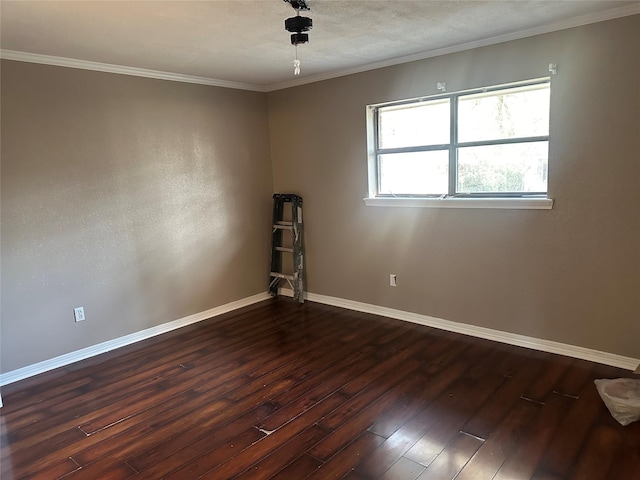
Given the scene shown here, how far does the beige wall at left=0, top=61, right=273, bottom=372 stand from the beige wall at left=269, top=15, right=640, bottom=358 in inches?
33.6

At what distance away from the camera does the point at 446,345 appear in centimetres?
352

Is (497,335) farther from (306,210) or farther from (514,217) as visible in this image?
(306,210)

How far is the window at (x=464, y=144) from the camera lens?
3.27m

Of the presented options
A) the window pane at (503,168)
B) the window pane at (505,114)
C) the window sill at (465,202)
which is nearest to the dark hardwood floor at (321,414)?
the window sill at (465,202)

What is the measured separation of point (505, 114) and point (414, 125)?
32.1 inches

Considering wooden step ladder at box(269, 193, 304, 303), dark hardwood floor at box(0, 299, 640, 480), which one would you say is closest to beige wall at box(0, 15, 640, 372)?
wooden step ladder at box(269, 193, 304, 303)

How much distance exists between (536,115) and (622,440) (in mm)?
2222

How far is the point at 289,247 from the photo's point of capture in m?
4.99

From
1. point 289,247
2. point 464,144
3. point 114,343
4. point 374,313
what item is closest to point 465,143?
point 464,144

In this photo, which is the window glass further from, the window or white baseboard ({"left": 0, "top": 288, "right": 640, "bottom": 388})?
white baseboard ({"left": 0, "top": 288, "right": 640, "bottom": 388})

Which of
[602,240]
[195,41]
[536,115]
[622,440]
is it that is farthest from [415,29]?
[622,440]

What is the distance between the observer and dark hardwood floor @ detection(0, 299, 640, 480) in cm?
217

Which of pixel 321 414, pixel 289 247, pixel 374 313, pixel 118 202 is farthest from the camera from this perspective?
pixel 289 247

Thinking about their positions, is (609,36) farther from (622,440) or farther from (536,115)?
(622,440)
